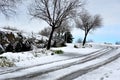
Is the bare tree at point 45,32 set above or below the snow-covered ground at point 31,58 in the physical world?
above

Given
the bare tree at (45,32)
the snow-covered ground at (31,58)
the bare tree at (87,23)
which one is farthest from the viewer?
the bare tree at (45,32)

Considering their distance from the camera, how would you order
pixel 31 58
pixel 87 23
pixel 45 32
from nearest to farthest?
1. pixel 31 58
2. pixel 87 23
3. pixel 45 32

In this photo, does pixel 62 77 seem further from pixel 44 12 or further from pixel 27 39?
pixel 44 12

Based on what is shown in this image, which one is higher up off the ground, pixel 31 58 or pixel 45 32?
pixel 45 32

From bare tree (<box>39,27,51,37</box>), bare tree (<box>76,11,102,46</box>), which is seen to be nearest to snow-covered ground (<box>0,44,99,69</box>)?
bare tree (<box>76,11,102,46</box>)

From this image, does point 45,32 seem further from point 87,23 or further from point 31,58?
point 31,58

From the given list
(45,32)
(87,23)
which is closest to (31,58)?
(87,23)

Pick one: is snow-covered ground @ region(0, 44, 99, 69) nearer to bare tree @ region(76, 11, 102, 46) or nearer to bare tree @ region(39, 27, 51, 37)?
bare tree @ region(76, 11, 102, 46)

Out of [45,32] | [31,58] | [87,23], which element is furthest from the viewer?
[45,32]

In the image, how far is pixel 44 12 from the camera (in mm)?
36031

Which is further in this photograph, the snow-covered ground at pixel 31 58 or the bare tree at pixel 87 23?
the bare tree at pixel 87 23

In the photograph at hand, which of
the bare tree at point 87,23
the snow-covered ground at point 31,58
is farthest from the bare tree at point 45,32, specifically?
the snow-covered ground at point 31,58

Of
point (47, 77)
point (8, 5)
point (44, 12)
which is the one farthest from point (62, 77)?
point (44, 12)

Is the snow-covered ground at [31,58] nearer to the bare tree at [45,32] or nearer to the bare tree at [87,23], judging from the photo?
the bare tree at [87,23]
